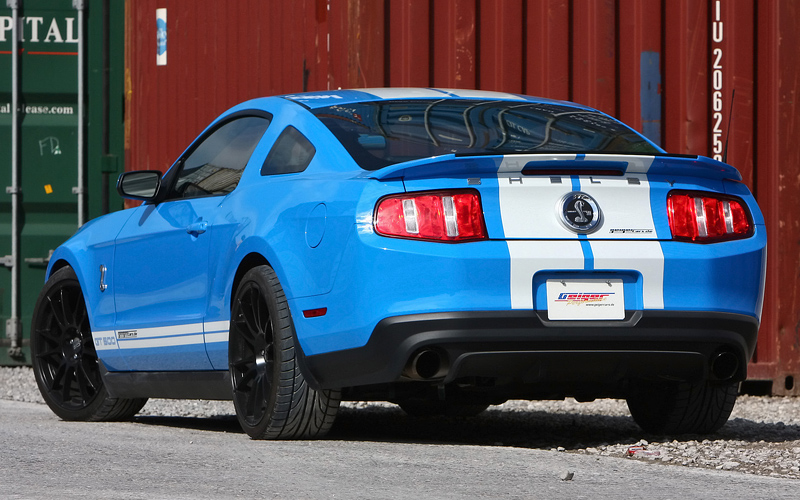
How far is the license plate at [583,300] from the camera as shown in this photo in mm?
4203

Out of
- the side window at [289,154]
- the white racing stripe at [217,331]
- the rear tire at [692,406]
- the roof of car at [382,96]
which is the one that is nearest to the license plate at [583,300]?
the rear tire at [692,406]

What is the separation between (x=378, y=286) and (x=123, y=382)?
83.4 inches

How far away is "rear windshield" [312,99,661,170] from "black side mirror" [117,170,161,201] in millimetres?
1131

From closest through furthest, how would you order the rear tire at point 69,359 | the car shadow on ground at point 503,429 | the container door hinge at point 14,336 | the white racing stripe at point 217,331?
the white racing stripe at point 217,331, the car shadow on ground at point 503,429, the rear tire at point 69,359, the container door hinge at point 14,336

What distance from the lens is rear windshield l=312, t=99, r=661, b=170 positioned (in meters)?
4.55

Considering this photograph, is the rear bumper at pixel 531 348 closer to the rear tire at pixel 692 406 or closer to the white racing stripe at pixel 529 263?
the white racing stripe at pixel 529 263

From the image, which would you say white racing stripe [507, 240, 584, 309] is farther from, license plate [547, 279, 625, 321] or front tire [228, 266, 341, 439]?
front tire [228, 266, 341, 439]

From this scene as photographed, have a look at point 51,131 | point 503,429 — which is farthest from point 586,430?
point 51,131

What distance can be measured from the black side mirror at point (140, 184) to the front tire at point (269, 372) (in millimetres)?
1069

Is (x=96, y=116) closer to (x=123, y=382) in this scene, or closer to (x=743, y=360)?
(x=123, y=382)

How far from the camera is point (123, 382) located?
5.84m

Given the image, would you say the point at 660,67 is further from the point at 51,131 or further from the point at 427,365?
the point at 51,131

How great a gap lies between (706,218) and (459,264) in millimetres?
924

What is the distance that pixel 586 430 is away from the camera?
5.89 meters
